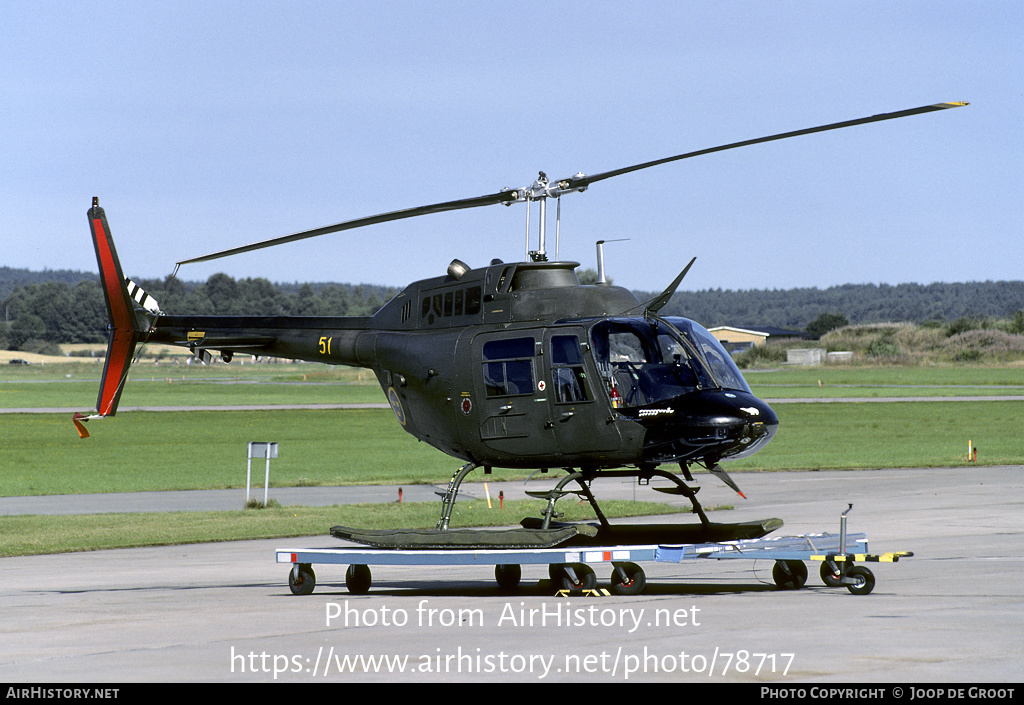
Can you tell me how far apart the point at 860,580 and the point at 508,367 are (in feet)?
16.1

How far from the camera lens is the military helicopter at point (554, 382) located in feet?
47.0

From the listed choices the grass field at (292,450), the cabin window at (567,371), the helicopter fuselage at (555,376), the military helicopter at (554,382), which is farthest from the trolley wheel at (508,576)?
the grass field at (292,450)

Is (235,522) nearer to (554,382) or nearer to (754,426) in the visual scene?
(554,382)

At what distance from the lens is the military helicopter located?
14.3 meters

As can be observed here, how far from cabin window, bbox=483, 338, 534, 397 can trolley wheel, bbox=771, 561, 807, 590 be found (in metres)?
3.77

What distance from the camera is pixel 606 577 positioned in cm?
1762

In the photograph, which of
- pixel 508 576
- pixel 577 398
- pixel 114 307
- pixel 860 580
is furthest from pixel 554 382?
pixel 114 307

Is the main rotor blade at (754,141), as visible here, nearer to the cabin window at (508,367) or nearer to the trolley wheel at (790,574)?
the cabin window at (508,367)

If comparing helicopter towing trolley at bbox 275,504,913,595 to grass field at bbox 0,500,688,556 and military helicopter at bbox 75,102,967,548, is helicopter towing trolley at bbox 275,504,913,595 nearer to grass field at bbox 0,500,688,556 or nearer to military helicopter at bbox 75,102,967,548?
military helicopter at bbox 75,102,967,548

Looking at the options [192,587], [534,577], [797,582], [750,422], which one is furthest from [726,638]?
[192,587]

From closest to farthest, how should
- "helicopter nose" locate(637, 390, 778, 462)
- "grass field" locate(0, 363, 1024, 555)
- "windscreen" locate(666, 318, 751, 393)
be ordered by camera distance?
"helicopter nose" locate(637, 390, 778, 462), "windscreen" locate(666, 318, 751, 393), "grass field" locate(0, 363, 1024, 555)

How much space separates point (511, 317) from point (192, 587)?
240 inches

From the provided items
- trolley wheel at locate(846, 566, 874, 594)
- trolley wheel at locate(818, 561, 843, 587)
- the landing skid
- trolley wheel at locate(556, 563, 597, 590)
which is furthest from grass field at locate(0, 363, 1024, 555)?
trolley wheel at locate(846, 566, 874, 594)

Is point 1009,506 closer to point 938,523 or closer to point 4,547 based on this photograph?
point 938,523
